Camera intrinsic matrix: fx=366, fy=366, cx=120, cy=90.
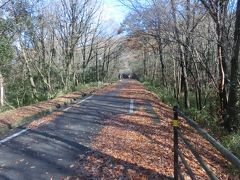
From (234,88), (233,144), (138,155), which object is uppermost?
(234,88)

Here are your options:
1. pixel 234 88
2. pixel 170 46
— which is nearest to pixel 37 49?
pixel 170 46

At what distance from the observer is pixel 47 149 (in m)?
9.10

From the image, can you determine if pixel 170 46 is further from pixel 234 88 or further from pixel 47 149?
pixel 47 149

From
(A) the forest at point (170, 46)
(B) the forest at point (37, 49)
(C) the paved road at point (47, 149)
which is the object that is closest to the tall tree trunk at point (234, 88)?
(A) the forest at point (170, 46)

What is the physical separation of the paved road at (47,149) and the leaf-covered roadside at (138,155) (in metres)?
0.37

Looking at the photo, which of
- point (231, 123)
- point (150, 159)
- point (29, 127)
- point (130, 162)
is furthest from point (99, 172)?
point (231, 123)

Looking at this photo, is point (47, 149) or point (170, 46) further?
point (170, 46)

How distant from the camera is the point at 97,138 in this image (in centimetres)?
1050

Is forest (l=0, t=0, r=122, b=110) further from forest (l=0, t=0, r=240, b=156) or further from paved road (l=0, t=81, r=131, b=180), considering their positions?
paved road (l=0, t=81, r=131, b=180)

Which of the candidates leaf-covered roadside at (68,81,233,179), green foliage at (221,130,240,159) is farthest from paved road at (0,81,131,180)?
green foliage at (221,130,240,159)

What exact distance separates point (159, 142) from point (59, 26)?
105 ft

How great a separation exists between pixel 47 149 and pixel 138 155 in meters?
2.35

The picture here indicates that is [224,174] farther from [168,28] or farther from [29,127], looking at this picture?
[168,28]

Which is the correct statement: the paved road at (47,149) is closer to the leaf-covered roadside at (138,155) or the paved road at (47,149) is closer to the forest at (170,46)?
the leaf-covered roadside at (138,155)
